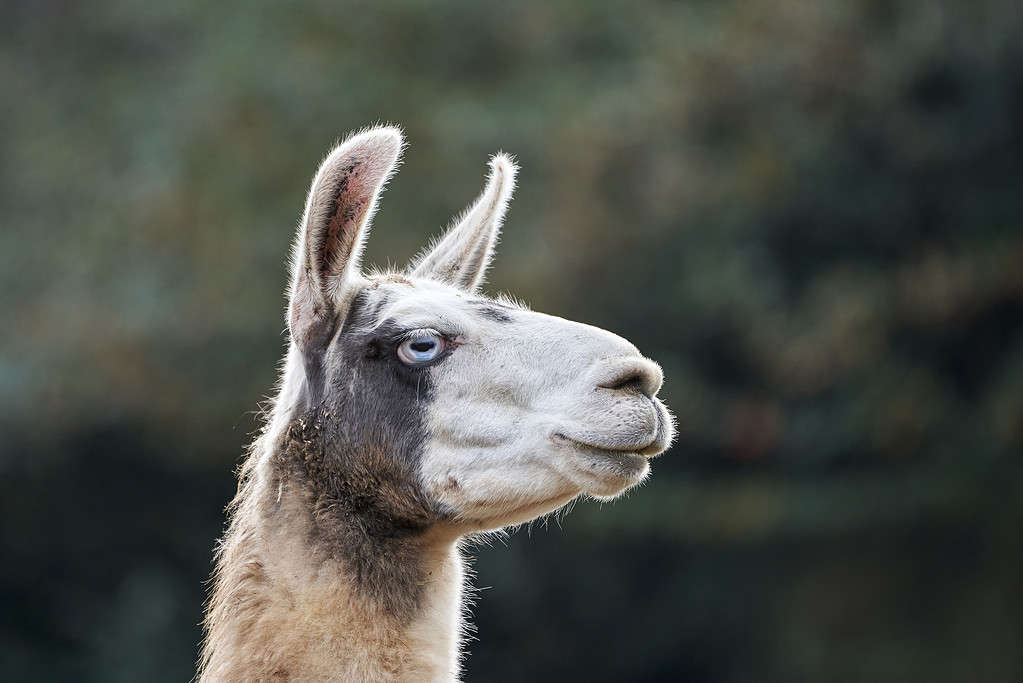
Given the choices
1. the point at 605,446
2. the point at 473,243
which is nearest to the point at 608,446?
the point at 605,446

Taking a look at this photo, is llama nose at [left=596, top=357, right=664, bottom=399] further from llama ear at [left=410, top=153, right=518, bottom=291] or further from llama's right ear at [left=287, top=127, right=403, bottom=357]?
llama ear at [left=410, top=153, right=518, bottom=291]

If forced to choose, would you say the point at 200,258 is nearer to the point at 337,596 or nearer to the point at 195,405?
the point at 195,405

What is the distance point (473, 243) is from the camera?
5293 mm

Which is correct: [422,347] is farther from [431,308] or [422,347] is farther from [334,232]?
[334,232]

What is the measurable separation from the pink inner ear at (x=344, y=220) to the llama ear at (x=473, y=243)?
0.62m


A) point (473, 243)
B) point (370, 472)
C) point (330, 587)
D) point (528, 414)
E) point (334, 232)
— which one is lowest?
point (330, 587)

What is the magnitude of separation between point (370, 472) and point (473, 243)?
1149mm

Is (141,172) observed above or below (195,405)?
above

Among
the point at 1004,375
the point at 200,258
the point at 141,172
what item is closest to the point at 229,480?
the point at 200,258

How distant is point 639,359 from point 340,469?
3.15 ft

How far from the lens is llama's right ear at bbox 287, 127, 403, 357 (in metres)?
4.56

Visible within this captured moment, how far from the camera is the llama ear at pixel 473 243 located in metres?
5.27

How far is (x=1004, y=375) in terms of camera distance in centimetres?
1368

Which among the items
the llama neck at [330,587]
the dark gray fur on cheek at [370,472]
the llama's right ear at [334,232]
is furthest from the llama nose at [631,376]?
the llama's right ear at [334,232]
